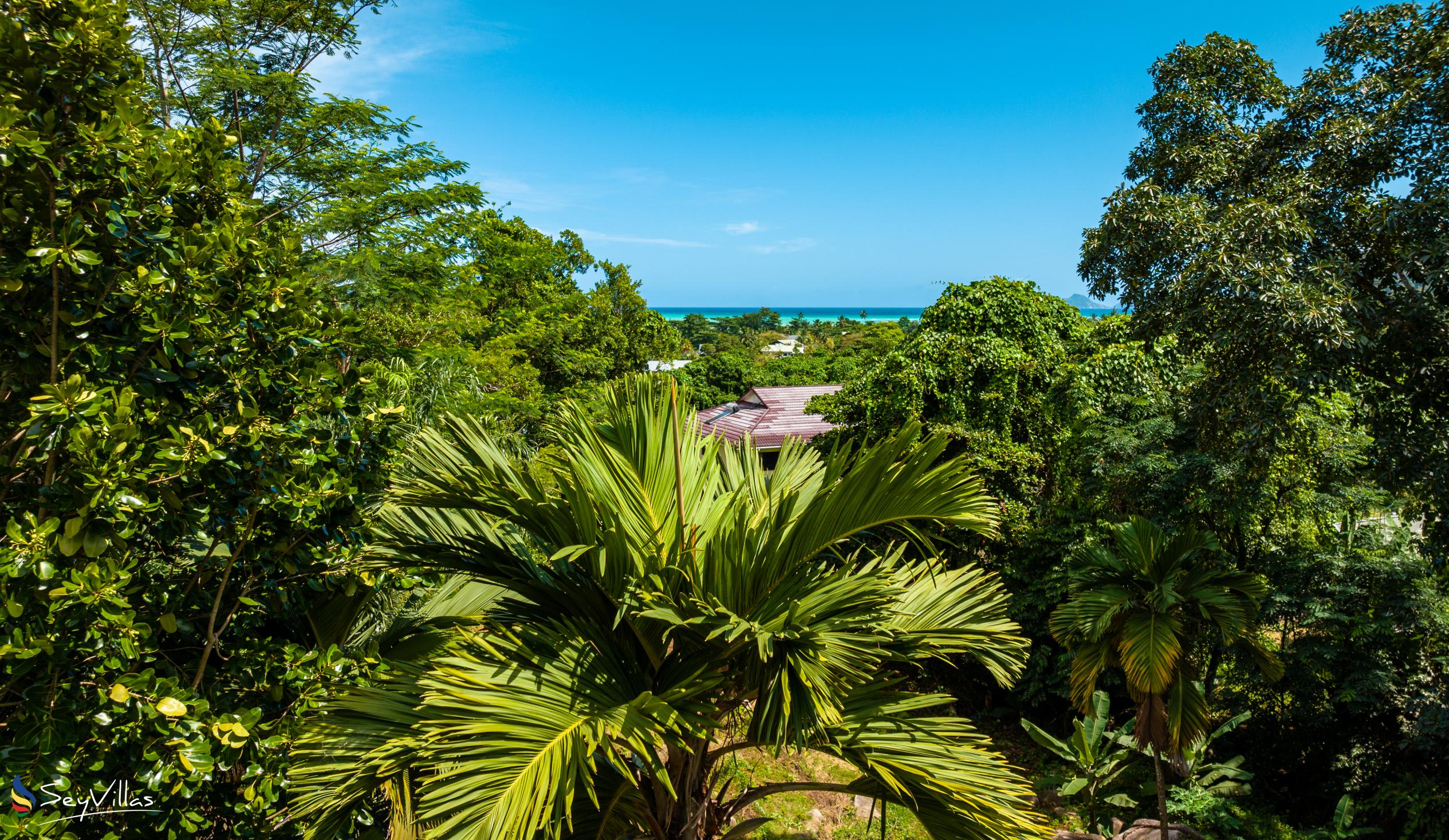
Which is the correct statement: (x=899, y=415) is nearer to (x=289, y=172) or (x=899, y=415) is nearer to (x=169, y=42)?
(x=289, y=172)

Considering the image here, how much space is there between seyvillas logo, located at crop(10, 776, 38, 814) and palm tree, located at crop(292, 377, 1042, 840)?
79 cm

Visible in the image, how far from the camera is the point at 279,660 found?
3080mm

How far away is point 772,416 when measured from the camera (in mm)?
22141

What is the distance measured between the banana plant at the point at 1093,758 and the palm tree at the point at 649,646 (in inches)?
234

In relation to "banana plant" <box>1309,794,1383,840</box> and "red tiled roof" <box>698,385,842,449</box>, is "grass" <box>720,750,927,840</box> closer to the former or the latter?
"banana plant" <box>1309,794,1383,840</box>

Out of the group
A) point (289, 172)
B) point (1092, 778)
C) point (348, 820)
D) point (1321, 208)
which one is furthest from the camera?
point (289, 172)

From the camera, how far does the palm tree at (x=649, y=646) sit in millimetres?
2289

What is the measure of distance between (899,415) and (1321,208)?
5.33 meters

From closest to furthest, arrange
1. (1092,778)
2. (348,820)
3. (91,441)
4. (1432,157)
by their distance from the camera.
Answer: (91,441) < (348,820) < (1432,157) < (1092,778)

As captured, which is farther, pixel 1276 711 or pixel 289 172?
pixel 289 172

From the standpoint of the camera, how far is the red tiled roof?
822 inches

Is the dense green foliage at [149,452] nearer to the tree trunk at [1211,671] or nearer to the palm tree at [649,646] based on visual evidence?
the palm tree at [649,646]

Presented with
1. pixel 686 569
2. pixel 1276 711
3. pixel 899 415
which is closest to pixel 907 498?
pixel 686 569

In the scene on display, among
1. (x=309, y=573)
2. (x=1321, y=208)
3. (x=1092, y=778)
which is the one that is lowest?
(x=1092, y=778)
